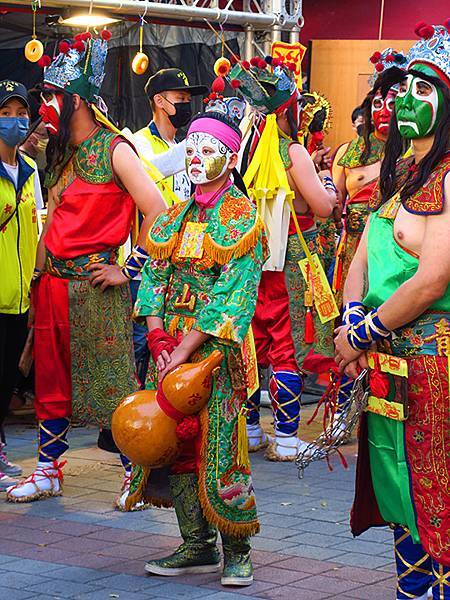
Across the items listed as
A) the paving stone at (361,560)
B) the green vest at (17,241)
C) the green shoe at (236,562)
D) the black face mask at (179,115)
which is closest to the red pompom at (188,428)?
the green shoe at (236,562)

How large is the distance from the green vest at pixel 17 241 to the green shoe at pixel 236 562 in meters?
2.20

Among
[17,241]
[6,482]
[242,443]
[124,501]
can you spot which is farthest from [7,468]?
[242,443]

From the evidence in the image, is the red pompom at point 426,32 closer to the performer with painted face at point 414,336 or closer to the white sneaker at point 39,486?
the performer with painted face at point 414,336

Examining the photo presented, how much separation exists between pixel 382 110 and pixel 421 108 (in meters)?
3.33

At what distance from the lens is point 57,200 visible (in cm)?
606

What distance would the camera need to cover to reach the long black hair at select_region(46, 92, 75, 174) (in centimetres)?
595

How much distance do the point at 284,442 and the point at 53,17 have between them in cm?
402

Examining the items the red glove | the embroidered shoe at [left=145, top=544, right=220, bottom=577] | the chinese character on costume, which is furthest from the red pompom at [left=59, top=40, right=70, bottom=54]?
the embroidered shoe at [left=145, top=544, right=220, bottom=577]

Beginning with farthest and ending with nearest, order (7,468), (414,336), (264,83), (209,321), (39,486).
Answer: (264,83), (7,468), (39,486), (209,321), (414,336)

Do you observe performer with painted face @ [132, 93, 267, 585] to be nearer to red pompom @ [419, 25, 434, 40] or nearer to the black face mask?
red pompom @ [419, 25, 434, 40]

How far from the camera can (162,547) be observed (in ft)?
17.5

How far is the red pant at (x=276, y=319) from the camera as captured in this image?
7.30m

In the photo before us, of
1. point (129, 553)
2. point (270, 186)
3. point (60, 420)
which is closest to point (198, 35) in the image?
point (270, 186)

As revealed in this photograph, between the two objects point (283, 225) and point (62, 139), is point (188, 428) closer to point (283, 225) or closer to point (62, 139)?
point (62, 139)
